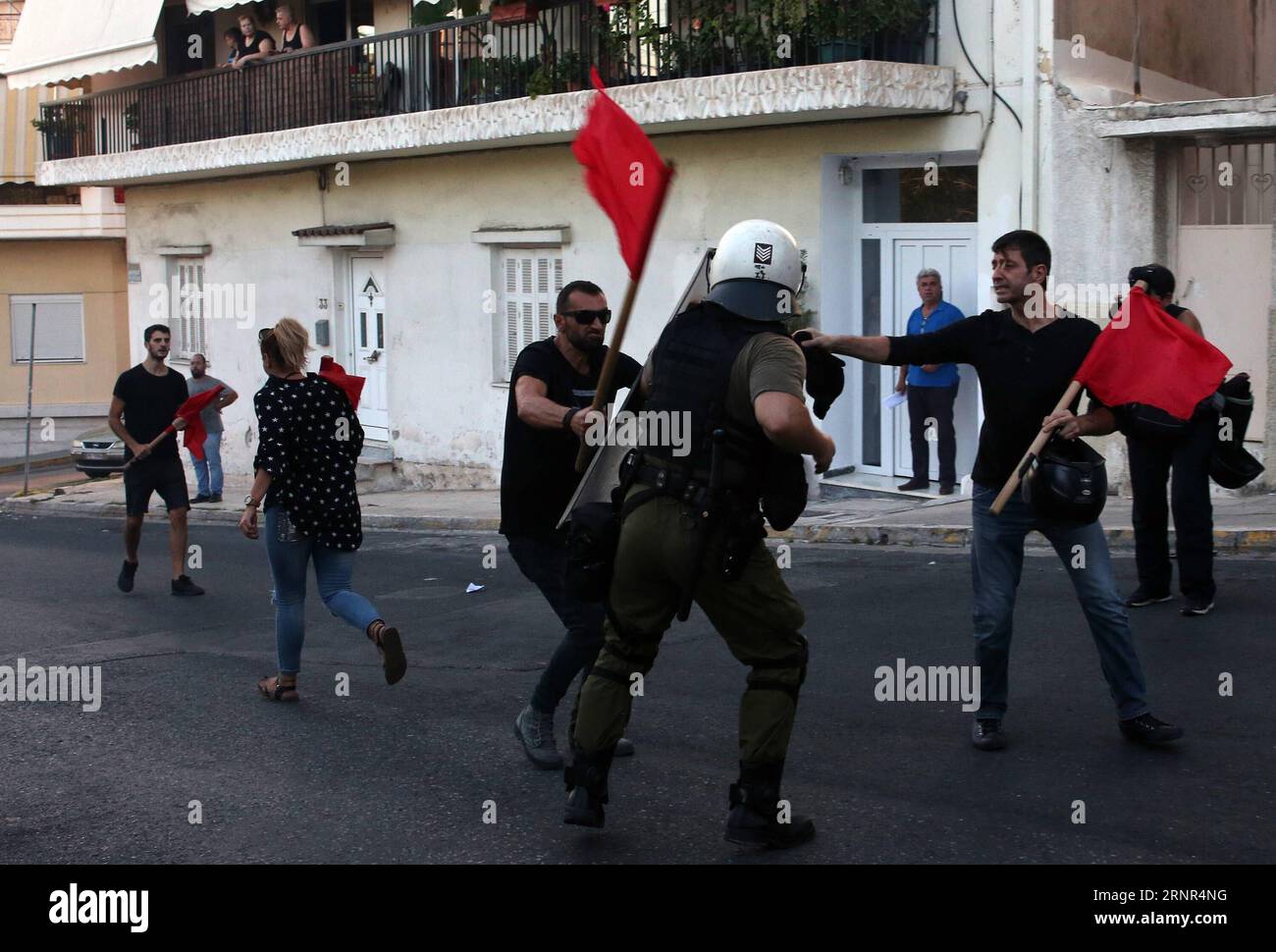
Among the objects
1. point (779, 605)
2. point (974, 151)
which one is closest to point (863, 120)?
point (974, 151)

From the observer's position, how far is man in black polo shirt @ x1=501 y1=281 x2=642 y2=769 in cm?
609

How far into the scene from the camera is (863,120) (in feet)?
46.5

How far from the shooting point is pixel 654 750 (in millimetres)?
6297

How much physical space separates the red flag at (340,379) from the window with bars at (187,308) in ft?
52.8

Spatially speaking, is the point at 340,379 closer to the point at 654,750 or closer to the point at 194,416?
the point at 654,750

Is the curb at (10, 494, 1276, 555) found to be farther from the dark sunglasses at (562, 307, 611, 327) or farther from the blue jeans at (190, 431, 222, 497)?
the dark sunglasses at (562, 307, 611, 327)

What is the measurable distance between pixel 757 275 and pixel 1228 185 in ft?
28.9

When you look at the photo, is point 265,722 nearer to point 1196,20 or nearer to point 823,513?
point 823,513

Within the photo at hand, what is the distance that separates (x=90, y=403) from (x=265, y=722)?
26124 millimetres

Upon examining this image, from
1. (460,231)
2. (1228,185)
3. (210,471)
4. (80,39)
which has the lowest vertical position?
(210,471)

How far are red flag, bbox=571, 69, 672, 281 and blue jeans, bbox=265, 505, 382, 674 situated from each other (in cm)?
253

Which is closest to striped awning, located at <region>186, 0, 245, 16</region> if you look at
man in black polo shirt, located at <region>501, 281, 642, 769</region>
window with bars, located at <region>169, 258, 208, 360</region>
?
window with bars, located at <region>169, 258, 208, 360</region>

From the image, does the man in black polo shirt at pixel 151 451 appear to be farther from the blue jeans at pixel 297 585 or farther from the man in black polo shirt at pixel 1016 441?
the man in black polo shirt at pixel 1016 441

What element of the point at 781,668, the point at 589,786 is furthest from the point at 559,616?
the point at 781,668
